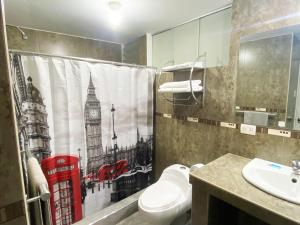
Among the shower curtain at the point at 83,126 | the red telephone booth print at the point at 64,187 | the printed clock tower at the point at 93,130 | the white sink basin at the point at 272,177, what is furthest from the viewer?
the printed clock tower at the point at 93,130

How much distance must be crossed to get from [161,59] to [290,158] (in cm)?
171

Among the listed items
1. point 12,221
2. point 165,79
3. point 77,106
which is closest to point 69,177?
point 77,106

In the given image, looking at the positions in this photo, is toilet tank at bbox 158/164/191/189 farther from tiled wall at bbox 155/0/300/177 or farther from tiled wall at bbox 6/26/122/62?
tiled wall at bbox 6/26/122/62

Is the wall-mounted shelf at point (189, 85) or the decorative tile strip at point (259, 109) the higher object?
the wall-mounted shelf at point (189, 85)

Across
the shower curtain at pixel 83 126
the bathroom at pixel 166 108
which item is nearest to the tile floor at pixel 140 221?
the bathroom at pixel 166 108

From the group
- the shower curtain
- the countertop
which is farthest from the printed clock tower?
the countertop

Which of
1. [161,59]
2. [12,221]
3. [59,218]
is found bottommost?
[59,218]

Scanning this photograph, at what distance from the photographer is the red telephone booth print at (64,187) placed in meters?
1.61

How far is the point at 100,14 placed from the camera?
5.77ft

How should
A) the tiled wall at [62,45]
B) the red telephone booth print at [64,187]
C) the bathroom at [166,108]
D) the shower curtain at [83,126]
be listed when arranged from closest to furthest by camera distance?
the bathroom at [166,108] < the shower curtain at [83,126] < the red telephone booth print at [64,187] < the tiled wall at [62,45]

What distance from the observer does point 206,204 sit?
121 cm

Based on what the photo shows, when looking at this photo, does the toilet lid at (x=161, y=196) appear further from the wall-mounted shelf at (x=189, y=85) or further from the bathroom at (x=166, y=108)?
the wall-mounted shelf at (x=189, y=85)

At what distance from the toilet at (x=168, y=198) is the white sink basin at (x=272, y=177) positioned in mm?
473

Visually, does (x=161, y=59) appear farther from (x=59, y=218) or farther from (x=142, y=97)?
(x=59, y=218)
